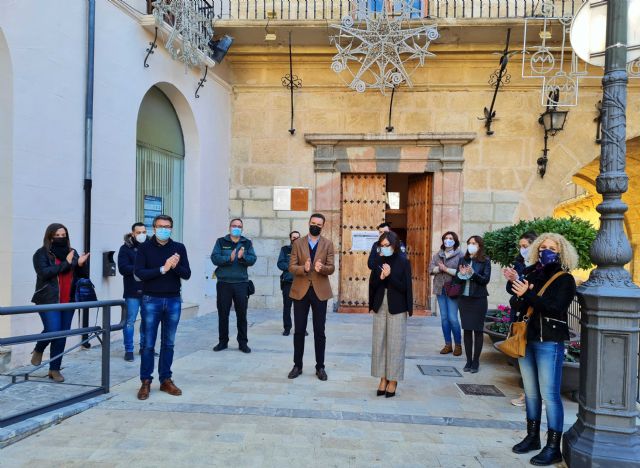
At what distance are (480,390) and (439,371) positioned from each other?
2.41ft

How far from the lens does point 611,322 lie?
3.13 metres

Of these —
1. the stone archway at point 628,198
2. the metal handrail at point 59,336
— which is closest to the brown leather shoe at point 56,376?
the metal handrail at point 59,336

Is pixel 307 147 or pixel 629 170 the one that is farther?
pixel 629 170

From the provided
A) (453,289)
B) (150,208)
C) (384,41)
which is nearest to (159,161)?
(150,208)

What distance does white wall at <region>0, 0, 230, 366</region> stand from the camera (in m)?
5.18

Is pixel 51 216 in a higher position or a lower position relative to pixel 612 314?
higher

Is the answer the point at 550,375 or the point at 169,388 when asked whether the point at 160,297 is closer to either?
the point at 169,388

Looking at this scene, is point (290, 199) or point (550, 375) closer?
point (550, 375)

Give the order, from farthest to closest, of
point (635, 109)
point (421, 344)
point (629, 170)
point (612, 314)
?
1. point (629, 170)
2. point (635, 109)
3. point (421, 344)
4. point (612, 314)

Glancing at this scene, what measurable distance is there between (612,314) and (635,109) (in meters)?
8.17

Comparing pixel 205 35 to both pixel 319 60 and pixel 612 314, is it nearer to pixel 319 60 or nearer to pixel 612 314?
pixel 319 60

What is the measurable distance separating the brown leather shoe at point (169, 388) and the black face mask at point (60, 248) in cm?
166

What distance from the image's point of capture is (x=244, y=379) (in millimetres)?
5156

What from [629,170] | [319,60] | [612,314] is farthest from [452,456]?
[629,170]
